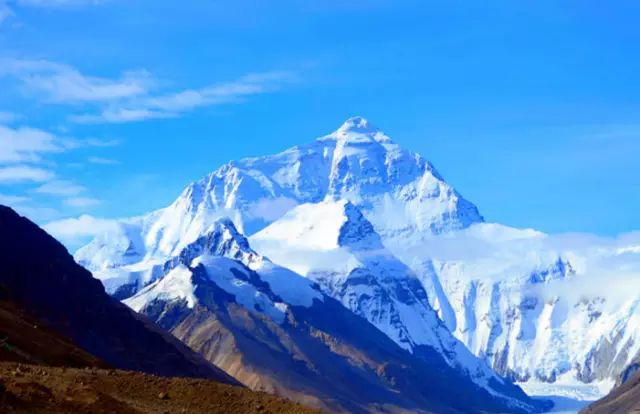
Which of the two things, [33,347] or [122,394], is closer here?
[122,394]

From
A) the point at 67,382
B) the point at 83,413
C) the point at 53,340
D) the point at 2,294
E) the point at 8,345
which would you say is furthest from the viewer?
the point at 2,294

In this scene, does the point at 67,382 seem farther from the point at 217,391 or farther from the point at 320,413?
the point at 320,413

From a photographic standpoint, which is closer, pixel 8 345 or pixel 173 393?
pixel 173 393

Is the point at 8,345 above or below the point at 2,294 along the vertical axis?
below

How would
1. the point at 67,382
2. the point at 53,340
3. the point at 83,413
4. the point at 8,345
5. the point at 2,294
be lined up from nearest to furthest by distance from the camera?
the point at 83,413 → the point at 67,382 → the point at 8,345 → the point at 53,340 → the point at 2,294

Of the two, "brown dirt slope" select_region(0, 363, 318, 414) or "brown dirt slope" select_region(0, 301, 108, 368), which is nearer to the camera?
"brown dirt slope" select_region(0, 363, 318, 414)

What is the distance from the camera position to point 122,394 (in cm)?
5659

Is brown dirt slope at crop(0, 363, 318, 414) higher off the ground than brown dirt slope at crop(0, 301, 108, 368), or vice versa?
brown dirt slope at crop(0, 301, 108, 368)

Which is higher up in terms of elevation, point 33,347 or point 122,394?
point 33,347

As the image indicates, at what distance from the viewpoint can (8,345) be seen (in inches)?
2825

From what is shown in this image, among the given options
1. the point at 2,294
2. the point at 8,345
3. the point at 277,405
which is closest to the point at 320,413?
the point at 277,405

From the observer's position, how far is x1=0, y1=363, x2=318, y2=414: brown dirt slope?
52.5 m

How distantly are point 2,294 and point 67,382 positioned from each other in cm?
6933

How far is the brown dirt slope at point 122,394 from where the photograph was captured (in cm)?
5250
